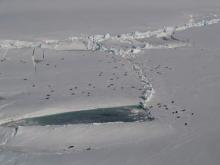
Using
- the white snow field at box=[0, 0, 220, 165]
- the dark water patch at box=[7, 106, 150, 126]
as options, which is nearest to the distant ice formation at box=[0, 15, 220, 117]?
the white snow field at box=[0, 0, 220, 165]

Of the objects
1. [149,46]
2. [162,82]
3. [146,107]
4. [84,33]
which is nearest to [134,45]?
[149,46]

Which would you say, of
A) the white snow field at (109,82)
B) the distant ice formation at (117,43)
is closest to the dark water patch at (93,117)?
the white snow field at (109,82)

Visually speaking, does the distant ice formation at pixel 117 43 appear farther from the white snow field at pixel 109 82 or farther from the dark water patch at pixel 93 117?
the dark water patch at pixel 93 117

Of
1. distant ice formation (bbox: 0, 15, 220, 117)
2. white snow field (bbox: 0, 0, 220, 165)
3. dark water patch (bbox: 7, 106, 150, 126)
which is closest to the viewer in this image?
white snow field (bbox: 0, 0, 220, 165)

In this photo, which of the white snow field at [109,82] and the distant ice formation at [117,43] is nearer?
the white snow field at [109,82]

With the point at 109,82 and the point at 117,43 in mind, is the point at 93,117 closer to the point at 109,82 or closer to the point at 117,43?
the point at 109,82

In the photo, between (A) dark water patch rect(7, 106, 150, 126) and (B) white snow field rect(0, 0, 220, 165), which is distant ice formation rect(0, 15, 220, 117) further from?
(A) dark water patch rect(7, 106, 150, 126)
